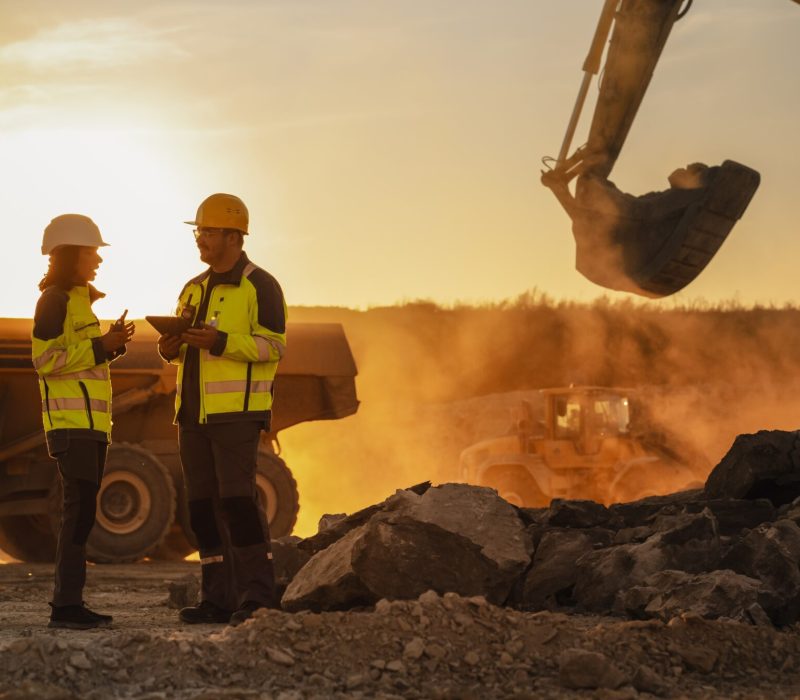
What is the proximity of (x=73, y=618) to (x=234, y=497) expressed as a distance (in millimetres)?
1052

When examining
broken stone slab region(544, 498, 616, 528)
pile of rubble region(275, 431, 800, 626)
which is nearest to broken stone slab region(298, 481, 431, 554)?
pile of rubble region(275, 431, 800, 626)

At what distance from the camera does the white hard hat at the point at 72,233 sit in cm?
695

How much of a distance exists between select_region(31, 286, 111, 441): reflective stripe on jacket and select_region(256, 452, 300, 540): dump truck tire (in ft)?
28.0

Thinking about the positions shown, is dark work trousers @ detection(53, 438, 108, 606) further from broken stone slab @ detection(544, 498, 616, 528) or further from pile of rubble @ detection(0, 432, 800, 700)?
broken stone slab @ detection(544, 498, 616, 528)

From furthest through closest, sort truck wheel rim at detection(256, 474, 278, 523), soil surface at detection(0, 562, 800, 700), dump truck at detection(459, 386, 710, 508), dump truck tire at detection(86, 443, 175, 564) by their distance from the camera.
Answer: dump truck at detection(459, 386, 710, 508) → truck wheel rim at detection(256, 474, 278, 523) → dump truck tire at detection(86, 443, 175, 564) → soil surface at detection(0, 562, 800, 700)

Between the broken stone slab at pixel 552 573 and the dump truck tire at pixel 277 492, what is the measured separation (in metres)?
7.90

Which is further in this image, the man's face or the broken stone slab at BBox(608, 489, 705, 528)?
the broken stone slab at BBox(608, 489, 705, 528)

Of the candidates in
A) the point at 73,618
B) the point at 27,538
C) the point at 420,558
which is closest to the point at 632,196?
the point at 420,558

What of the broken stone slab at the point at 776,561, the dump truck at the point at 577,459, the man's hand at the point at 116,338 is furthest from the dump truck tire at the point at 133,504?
the broken stone slab at the point at 776,561

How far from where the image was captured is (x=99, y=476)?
693 cm

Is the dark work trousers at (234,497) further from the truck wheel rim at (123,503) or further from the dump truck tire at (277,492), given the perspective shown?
the dump truck tire at (277,492)

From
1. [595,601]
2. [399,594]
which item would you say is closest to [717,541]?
[595,601]

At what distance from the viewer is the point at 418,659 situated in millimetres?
5707

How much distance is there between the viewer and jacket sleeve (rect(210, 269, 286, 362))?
6.59m
